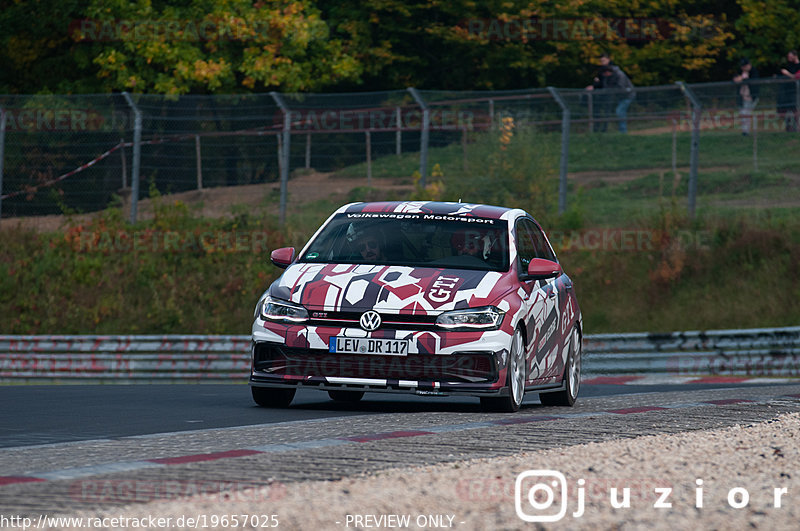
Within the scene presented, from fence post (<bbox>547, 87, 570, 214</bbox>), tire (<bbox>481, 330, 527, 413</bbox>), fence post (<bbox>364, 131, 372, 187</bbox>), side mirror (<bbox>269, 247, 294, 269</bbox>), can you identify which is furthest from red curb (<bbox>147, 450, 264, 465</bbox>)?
fence post (<bbox>364, 131, 372, 187</bbox>)

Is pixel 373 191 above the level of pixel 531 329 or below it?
below

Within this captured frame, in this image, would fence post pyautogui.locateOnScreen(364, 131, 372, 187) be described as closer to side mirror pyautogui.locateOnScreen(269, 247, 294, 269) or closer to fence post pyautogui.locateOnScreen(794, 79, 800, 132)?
fence post pyautogui.locateOnScreen(794, 79, 800, 132)

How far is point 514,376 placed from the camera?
36.9 ft

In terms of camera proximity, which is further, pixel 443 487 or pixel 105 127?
pixel 105 127

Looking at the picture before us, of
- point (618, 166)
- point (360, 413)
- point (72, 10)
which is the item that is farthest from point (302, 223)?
point (360, 413)

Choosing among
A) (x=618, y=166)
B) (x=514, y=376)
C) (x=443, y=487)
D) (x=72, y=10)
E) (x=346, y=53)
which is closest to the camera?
(x=443, y=487)

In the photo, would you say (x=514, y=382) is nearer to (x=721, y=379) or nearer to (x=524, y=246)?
(x=524, y=246)

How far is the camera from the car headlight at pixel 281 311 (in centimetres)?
1109

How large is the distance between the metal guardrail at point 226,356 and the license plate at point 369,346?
10384 millimetres

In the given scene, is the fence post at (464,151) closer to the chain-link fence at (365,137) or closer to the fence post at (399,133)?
the chain-link fence at (365,137)

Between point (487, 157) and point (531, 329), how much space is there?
16.1m

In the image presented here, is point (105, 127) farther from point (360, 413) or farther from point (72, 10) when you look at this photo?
point (360, 413)

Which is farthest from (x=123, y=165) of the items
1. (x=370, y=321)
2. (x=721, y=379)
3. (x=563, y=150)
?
(x=370, y=321)

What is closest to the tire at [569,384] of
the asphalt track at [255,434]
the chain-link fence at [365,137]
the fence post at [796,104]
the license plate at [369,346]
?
the asphalt track at [255,434]
